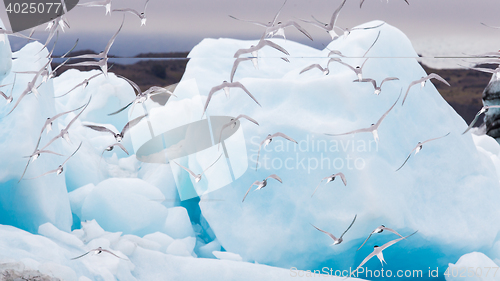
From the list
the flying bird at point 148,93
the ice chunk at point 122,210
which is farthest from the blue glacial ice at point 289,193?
the flying bird at point 148,93

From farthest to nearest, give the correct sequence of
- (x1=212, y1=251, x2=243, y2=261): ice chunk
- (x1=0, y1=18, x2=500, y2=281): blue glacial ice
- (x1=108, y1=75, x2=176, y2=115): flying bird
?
(x1=108, y1=75, x2=176, y2=115): flying bird < (x1=212, y1=251, x2=243, y2=261): ice chunk < (x1=0, y1=18, x2=500, y2=281): blue glacial ice

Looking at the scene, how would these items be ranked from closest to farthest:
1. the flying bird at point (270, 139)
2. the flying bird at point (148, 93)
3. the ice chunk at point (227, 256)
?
the ice chunk at point (227, 256)
the flying bird at point (270, 139)
the flying bird at point (148, 93)

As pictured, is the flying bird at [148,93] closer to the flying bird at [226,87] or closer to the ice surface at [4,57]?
the flying bird at [226,87]

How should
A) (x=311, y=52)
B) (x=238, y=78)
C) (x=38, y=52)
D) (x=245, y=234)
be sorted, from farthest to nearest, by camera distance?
(x=311, y=52)
(x=238, y=78)
(x=38, y=52)
(x=245, y=234)

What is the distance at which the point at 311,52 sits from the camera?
3859 millimetres

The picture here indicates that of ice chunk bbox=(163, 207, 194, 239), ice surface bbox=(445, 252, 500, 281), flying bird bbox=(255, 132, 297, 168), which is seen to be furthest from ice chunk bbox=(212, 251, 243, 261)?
ice surface bbox=(445, 252, 500, 281)

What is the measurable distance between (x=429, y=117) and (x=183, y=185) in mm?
2124

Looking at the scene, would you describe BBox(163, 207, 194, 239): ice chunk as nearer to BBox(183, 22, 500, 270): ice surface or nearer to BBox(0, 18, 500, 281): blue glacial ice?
BBox(0, 18, 500, 281): blue glacial ice

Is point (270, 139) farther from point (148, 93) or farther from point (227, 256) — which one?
point (148, 93)

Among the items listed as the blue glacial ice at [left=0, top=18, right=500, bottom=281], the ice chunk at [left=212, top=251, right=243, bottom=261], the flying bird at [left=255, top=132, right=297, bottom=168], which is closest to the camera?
the blue glacial ice at [left=0, top=18, right=500, bottom=281]

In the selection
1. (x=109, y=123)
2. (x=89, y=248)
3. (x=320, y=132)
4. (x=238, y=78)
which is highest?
(x=238, y=78)

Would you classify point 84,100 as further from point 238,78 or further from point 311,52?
point 311,52

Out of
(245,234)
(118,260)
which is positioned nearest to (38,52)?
(118,260)

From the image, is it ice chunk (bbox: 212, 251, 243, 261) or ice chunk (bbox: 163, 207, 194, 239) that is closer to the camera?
ice chunk (bbox: 212, 251, 243, 261)
